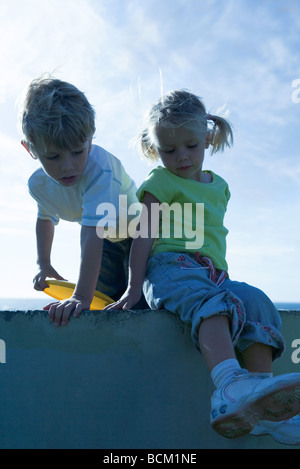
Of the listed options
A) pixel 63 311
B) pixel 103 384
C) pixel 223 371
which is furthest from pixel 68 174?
pixel 223 371

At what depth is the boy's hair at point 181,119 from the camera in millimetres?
2244

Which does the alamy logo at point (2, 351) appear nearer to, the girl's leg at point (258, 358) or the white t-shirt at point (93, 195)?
the white t-shirt at point (93, 195)

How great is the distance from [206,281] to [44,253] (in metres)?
1.02

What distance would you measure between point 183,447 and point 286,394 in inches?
23.4

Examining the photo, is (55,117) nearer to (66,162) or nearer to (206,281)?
(66,162)

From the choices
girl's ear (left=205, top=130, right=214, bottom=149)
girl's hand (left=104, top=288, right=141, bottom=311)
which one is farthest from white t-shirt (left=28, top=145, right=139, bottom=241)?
girl's ear (left=205, top=130, right=214, bottom=149)

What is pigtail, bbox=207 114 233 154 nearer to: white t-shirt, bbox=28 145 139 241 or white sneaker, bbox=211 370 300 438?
white t-shirt, bbox=28 145 139 241

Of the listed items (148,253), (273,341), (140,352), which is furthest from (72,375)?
(273,341)

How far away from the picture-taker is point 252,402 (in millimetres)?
1378

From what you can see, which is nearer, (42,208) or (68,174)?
(68,174)

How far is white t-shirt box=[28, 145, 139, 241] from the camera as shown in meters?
2.20

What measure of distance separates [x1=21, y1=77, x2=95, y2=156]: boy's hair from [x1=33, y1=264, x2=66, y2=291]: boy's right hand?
2.13 ft

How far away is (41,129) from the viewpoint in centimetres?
207

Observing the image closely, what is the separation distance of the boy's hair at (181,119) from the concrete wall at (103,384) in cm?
92
